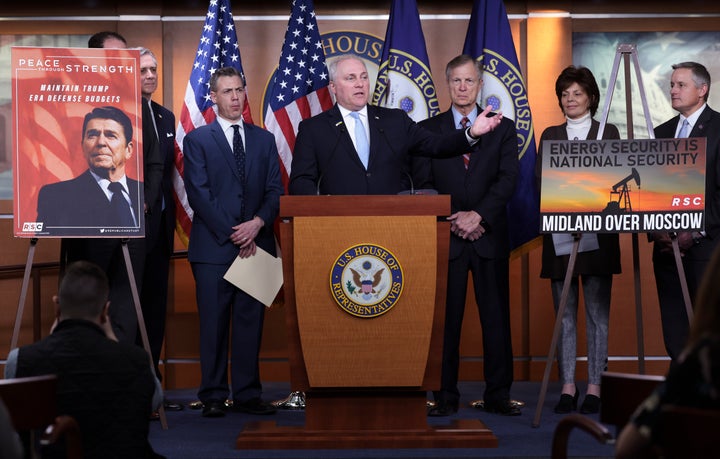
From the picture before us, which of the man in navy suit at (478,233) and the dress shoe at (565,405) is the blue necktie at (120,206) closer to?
the man in navy suit at (478,233)

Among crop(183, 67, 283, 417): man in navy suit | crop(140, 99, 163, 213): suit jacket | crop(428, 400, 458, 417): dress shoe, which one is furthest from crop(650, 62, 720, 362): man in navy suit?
crop(140, 99, 163, 213): suit jacket

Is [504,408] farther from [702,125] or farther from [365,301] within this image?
[702,125]

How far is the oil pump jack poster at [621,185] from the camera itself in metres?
5.34

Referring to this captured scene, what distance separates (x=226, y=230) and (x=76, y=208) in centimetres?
87

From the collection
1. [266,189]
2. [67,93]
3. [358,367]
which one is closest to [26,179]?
[67,93]

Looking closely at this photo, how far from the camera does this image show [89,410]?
121 inches

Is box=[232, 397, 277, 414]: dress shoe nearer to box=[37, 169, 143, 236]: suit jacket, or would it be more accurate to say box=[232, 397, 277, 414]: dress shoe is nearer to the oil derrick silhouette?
box=[37, 169, 143, 236]: suit jacket

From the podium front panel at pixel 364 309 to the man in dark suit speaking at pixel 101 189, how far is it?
1141 millimetres

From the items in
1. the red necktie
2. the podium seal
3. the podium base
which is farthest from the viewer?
the red necktie

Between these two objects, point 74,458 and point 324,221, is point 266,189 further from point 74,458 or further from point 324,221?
point 74,458

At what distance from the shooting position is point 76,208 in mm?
5289

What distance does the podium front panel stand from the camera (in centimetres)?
466

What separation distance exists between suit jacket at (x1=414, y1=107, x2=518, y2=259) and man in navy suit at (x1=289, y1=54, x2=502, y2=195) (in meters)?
0.36

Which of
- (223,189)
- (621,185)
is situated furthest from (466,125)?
(223,189)
